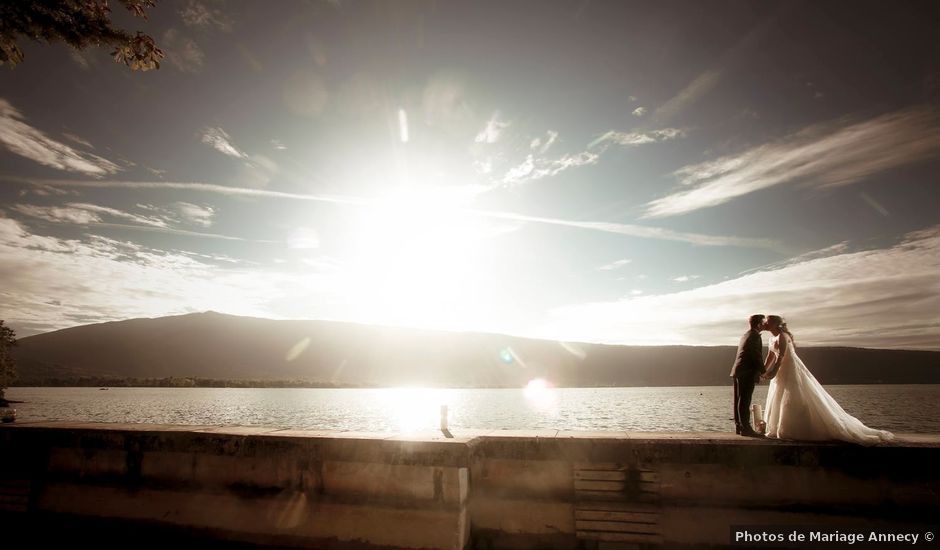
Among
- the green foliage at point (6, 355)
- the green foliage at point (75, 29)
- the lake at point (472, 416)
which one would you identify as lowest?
the lake at point (472, 416)

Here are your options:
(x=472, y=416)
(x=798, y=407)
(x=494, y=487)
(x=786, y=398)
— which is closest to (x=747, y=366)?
(x=786, y=398)

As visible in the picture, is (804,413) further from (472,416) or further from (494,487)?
(472,416)

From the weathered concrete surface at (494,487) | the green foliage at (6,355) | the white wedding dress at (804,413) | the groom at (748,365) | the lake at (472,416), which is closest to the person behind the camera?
the weathered concrete surface at (494,487)

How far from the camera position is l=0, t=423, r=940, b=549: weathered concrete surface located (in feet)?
17.2

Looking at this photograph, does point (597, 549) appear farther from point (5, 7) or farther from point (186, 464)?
point (5, 7)

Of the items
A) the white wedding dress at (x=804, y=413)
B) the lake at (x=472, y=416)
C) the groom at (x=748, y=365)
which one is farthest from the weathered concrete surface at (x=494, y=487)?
the lake at (x=472, y=416)

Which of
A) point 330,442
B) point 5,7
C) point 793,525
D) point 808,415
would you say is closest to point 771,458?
point 793,525

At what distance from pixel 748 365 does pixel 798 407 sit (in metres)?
1.16

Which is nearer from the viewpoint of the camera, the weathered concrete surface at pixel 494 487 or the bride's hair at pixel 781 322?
the weathered concrete surface at pixel 494 487

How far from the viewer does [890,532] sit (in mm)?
4996

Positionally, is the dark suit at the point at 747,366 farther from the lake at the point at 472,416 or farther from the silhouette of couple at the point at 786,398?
the lake at the point at 472,416

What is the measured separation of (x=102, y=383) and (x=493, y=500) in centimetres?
23939

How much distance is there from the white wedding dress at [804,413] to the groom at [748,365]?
298 mm

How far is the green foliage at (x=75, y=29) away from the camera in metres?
6.02
